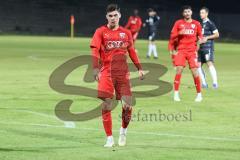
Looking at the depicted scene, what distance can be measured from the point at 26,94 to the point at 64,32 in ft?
148

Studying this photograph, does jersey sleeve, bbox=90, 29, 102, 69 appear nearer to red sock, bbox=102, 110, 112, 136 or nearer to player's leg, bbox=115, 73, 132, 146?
player's leg, bbox=115, 73, 132, 146

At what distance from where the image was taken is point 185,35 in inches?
757

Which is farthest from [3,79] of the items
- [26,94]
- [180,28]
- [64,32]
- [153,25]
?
[64,32]

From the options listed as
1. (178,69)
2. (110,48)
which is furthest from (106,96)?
(178,69)

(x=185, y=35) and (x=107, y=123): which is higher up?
(x=107, y=123)

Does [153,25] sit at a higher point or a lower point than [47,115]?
lower

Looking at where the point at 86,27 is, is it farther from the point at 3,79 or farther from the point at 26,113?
the point at 26,113

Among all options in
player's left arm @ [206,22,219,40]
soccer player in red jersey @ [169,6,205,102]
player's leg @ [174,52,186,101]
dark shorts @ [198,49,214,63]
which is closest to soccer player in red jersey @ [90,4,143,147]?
player's leg @ [174,52,186,101]

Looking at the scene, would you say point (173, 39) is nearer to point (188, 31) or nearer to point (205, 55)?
point (188, 31)

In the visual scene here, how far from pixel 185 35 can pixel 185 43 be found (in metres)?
0.22

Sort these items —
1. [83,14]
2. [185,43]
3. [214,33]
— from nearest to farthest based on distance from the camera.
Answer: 1. [185,43]
2. [214,33]
3. [83,14]

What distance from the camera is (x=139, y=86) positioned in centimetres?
2258

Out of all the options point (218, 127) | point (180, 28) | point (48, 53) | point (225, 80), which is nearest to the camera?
point (218, 127)

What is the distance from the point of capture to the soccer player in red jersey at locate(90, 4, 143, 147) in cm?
1192
